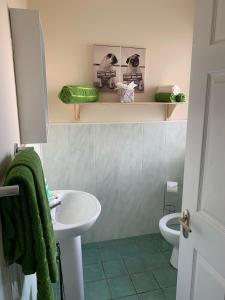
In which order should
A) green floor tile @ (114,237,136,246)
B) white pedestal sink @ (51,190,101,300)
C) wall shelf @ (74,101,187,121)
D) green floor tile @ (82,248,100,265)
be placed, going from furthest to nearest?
1. green floor tile @ (114,237,136,246)
2. green floor tile @ (82,248,100,265)
3. wall shelf @ (74,101,187,121)
4. white pedestal sink @ (51,190,101,300)

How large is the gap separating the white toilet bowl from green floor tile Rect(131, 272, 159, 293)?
0.28 meters

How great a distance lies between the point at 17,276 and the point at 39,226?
0.39 metres

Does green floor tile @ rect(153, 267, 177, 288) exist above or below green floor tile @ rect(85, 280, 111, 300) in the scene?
below

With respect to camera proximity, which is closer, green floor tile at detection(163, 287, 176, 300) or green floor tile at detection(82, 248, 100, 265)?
green floor tile at detection(163, 287, 176, 300)

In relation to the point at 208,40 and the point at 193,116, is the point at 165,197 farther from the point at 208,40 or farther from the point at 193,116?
the point at 208,40

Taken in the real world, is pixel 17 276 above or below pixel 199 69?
below

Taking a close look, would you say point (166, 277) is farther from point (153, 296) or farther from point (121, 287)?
point (121, 287)

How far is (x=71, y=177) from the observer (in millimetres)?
2441

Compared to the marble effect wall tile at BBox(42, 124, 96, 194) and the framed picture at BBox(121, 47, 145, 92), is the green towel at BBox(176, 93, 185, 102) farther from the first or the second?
the marble effect wall tile at BBox(42, 124, 96, 194)

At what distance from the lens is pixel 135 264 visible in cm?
236

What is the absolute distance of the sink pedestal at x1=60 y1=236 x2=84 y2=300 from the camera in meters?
1.65

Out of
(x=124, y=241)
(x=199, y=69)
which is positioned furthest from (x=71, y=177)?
(x=199, y=69)

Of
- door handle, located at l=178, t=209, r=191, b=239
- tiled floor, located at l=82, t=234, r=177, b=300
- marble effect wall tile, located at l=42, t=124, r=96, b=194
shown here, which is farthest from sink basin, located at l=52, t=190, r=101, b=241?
tiled floor, located at l=82, t=234, r=177, b=300

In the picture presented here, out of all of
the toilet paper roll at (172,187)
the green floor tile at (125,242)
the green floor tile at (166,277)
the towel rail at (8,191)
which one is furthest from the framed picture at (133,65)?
the towel rail at (8,191)
